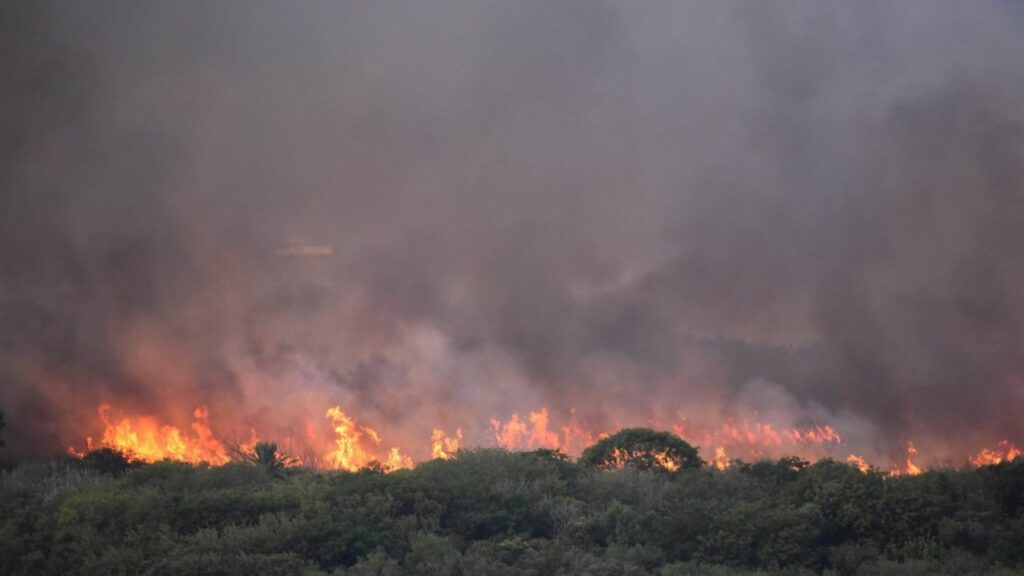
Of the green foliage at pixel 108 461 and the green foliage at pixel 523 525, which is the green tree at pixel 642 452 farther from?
the green foliage at pixel 108 461

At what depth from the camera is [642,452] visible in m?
39.8

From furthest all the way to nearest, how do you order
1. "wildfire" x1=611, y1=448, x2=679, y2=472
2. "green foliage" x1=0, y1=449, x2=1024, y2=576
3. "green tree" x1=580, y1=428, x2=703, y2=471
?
"green tree" x1=580, y1=428, x2=703, y2=471 < "wildfire" x1=611, y1=448, x2=679, y2=472 < "green foliage" x1=0, y1=449, x2=1024, y2=576

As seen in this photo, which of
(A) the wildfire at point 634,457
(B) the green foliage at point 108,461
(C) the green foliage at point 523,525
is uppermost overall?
(B) the green foliage at point 108,461

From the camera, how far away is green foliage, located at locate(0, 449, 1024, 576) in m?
26.8

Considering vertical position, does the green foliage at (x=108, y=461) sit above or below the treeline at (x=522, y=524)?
above

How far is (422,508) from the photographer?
30531 millimetres

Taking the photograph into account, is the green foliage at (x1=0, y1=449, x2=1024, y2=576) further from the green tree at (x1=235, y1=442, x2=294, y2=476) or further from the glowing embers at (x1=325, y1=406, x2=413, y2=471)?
the glowing embers at (x1=325, y1=406, x2=413, y2=471)

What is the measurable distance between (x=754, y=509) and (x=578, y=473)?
7875 millimetres

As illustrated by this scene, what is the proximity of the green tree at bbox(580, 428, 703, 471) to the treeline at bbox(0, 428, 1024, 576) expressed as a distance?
4532 mm

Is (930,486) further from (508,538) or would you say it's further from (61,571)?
(61,571)

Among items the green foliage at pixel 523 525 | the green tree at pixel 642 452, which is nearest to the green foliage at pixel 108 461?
the green foliage at pixel 523 525

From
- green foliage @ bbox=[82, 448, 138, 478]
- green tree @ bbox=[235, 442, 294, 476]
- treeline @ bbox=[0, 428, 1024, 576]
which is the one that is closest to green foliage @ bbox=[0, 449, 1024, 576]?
treeline @ bbox=[0, 428, 1024, 576]

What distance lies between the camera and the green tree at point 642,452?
3906 cm

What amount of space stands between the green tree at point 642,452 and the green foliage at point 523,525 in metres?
4.87
